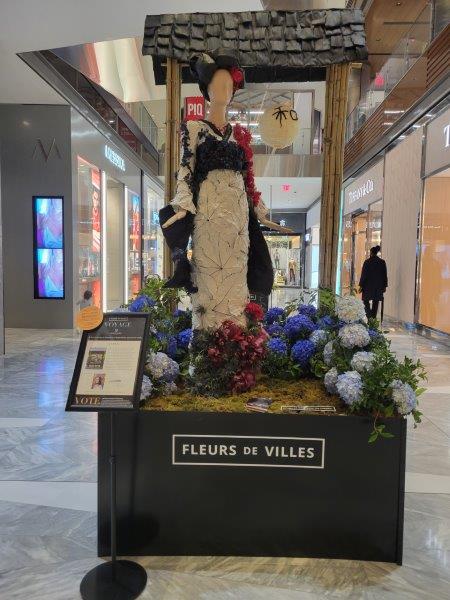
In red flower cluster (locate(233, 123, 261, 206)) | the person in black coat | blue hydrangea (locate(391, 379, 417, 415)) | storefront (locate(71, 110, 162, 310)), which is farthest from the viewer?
storefront (locate(71, 110, 162, 310))

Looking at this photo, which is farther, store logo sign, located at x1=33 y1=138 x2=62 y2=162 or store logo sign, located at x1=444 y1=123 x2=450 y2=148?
store logo sign, located at x1=33 y1=138 x2=62 y2=162

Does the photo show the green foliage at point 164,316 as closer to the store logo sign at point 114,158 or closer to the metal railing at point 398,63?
the metal railing at point 398,63

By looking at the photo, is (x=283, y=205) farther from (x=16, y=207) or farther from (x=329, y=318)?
(x=329, y=318)

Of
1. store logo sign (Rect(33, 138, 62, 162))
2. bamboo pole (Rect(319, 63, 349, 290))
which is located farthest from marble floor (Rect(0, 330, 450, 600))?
store logo sign (Rect(33, 138, 62, 162))

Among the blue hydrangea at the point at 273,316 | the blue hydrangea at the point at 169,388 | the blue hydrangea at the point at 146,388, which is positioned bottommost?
the blue hydrangea at the point at 169,388

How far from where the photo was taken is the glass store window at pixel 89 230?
337 inches

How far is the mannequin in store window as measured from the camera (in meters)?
2.26

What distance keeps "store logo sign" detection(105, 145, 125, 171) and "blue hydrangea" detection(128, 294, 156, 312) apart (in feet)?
26.0

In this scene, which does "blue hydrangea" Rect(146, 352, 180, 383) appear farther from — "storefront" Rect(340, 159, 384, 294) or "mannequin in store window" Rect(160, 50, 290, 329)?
"storefront" Rect(340, 159, 384, 294)

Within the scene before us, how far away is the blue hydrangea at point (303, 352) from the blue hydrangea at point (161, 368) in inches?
26.5

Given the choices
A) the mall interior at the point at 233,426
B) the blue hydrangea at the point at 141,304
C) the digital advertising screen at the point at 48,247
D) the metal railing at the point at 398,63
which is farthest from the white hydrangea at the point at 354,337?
the metal railing at the point at 398,63

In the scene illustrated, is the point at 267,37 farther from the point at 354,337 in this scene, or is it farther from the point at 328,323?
the point at 354,337

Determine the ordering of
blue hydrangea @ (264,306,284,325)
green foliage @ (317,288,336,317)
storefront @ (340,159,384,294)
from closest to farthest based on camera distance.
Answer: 1. green foliage @ (317,288,336,317)
2. blue hydrangea @ (264,306,284,325)
3. storefront @ (340,159,384,294)

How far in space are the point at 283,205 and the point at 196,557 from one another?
2096 cm
